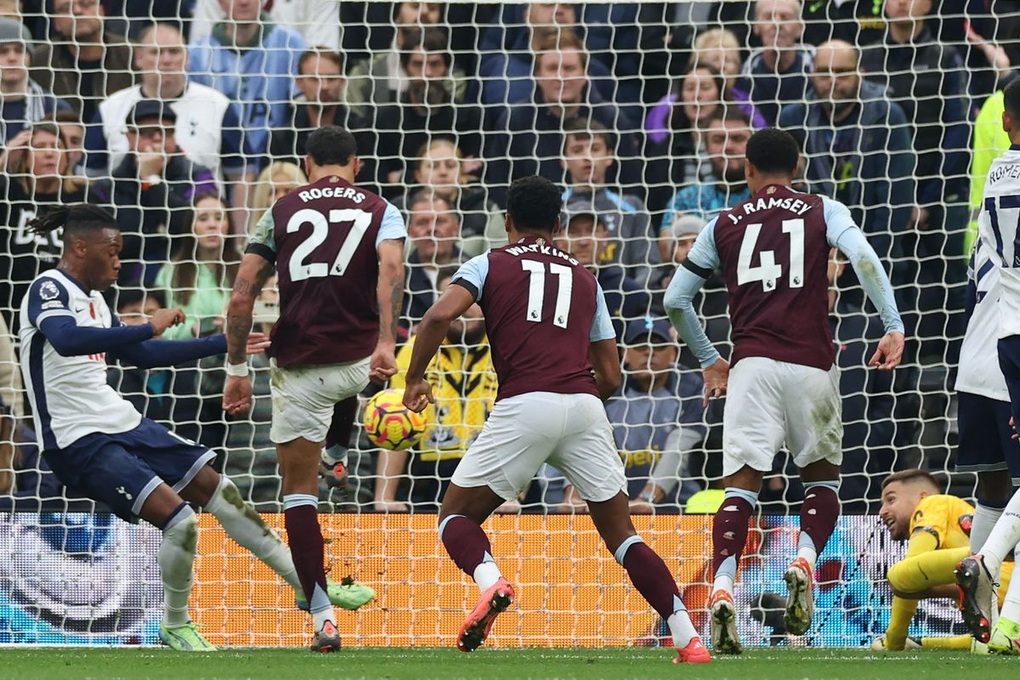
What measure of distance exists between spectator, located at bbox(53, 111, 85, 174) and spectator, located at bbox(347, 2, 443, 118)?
181cm

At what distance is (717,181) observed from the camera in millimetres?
10312

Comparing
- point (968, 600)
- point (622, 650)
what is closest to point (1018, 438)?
point (968, 600)

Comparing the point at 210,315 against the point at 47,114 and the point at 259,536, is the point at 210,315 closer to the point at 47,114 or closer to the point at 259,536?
the point at 47,114

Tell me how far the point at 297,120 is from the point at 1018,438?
601cm

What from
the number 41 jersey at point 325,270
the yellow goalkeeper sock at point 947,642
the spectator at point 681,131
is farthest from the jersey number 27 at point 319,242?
the spectator at point 681,131

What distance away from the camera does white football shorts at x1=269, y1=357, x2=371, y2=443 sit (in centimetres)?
681

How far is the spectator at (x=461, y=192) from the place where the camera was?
10.3 meters

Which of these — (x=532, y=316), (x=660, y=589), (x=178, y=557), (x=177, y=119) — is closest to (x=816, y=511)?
(x=660, y=589)

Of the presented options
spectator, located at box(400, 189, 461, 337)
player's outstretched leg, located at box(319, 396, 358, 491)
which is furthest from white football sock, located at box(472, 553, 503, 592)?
spectator, located at box(400, 189, 461, 337)

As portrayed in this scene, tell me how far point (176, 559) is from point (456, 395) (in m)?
2.94

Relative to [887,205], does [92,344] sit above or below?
below

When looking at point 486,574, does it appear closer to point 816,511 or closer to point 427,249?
point 816,511

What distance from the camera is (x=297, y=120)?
10.9 meters

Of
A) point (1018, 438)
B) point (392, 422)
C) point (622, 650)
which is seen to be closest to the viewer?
point (1018, 438)
